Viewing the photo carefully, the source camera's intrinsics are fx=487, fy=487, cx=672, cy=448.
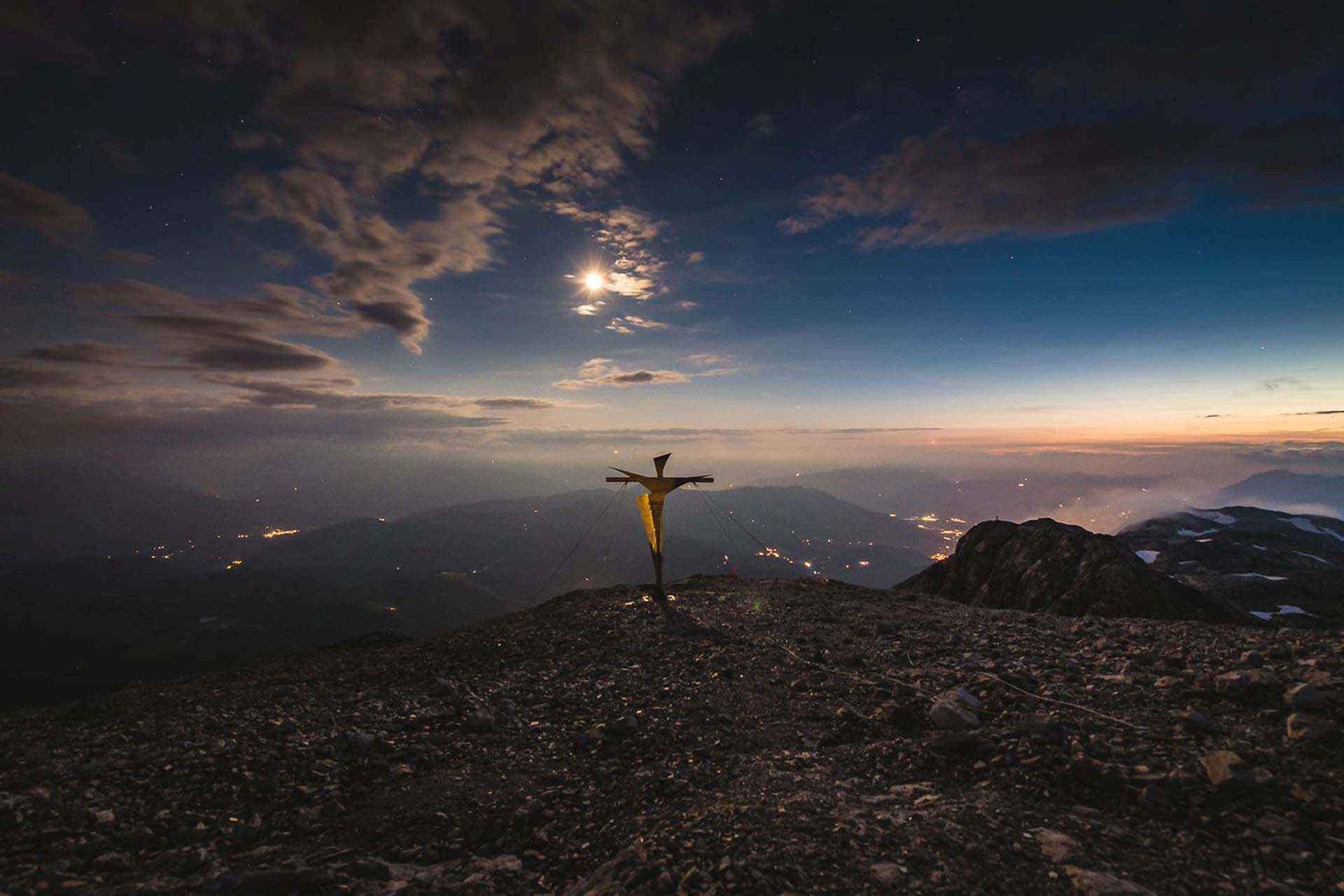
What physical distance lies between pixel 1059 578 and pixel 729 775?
29.7 meters

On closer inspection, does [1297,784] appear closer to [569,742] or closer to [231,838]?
[569,742]

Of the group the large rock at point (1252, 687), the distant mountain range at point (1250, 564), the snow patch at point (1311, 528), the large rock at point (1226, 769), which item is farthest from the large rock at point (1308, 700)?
the snow patch at point (1311, 528)

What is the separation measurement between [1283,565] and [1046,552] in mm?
44139

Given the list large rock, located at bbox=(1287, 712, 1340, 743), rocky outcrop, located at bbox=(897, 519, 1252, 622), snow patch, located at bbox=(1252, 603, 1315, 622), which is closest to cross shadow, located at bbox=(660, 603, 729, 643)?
large rock, located at bbox=(1287, 712, 1340, 743)

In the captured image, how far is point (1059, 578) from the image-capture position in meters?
27.8

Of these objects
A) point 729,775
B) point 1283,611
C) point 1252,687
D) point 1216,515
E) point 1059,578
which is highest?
point 1252,687

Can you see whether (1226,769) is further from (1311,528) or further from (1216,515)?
(1311,528)

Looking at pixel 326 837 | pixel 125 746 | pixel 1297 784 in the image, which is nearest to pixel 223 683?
pixel 125 746

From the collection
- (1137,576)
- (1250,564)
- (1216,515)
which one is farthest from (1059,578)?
(1216,515)

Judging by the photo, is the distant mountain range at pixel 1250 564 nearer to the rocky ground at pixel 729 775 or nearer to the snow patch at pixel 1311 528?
the snow patch at pixel 1311 528

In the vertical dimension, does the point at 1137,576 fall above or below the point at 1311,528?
above

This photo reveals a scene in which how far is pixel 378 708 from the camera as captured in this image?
32.3 ft

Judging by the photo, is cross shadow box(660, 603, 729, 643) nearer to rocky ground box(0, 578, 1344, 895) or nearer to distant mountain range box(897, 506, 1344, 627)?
rocky ground box(0, 578, 1344, 895)

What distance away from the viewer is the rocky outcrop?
24.7m
